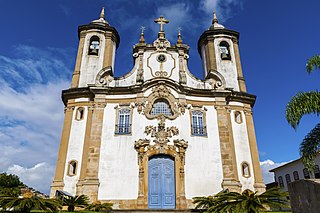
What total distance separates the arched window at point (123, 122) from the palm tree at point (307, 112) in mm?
9428

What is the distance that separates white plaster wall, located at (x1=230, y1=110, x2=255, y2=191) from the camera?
50.7ft

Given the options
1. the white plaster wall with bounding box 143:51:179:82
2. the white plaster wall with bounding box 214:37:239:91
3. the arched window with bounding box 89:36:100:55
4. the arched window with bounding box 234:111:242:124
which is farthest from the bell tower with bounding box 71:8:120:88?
the arched window with bounding box 234:111:242:124

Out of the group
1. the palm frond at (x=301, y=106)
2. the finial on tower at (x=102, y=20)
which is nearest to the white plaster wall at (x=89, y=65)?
the finial on tower at (x=102, y=20)

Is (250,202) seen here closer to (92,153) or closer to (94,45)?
(92,153)

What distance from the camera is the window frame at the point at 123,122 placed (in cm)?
1575

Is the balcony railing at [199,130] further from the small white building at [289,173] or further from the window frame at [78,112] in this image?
the small white building at [289,173]

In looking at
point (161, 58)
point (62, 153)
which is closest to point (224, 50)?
point (161, 58)

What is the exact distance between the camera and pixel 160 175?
1484 cm

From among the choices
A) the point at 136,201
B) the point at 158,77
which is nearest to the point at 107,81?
the point at 158,77

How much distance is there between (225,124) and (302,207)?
44.1 feet

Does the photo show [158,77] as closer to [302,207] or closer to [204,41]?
[204,41]

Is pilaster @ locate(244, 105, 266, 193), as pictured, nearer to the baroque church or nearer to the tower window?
the baroque church

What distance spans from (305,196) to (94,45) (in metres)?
19.3

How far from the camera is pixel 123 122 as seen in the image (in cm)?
1608
